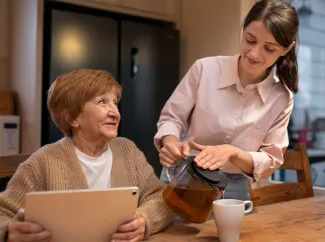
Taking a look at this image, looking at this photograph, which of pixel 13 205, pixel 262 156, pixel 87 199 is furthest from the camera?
pixel 262 156

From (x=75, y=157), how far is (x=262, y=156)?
564 mm

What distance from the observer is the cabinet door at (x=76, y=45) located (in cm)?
264

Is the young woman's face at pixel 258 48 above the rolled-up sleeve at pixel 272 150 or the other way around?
above

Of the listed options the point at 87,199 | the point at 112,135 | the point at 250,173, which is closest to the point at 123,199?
the point at 87,199

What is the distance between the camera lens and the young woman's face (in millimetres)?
1290

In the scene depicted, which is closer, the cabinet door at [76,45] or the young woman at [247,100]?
the young woman at [247,100]

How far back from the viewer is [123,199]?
865 mm

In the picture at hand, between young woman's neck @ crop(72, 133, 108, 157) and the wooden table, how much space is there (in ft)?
0.90

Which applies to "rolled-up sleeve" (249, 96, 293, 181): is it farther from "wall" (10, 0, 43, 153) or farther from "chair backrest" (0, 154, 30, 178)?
"wall" (10, 0, 43, 153)

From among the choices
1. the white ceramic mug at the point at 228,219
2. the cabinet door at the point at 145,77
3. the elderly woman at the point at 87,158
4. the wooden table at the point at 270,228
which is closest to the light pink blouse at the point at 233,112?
the wooden table at the point at 270,228

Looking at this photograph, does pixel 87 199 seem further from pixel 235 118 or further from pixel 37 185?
pixel 235 118

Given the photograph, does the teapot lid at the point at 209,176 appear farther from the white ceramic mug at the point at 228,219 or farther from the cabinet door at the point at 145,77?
the cabinet door at the point at 145,77

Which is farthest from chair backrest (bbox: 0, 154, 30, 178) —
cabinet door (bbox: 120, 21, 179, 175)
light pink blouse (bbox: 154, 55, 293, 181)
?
cabinet door (bbox: 120, 21, 179, 175)

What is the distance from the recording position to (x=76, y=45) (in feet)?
8.87
